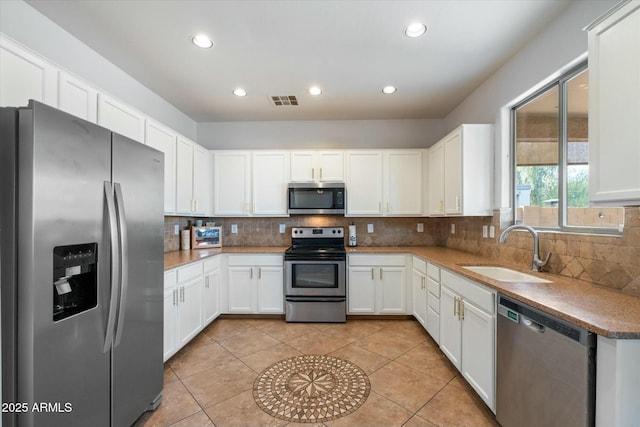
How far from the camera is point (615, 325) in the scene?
1021 mm

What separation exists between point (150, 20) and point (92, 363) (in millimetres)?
2217

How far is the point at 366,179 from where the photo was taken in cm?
368

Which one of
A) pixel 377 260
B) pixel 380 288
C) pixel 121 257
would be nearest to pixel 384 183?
pixel 377 260

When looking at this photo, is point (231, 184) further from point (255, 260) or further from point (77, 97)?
point (77, 97)

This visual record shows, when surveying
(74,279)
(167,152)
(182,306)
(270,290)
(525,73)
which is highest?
(525,73)

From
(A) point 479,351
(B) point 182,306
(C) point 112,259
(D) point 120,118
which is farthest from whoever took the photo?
(B) point 182,306

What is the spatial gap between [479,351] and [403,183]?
229 centimetres

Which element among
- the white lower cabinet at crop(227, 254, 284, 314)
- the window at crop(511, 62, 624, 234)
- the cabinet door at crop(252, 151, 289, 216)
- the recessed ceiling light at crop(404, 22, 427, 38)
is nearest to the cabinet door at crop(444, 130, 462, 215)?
the window at crop(511, 62, 624, 234)

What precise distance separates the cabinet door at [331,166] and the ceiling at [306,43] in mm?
725

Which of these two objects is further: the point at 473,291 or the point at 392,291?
the point at 392,291

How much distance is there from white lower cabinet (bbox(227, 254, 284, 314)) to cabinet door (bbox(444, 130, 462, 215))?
84.8 inches

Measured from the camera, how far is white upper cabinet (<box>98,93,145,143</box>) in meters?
1.93

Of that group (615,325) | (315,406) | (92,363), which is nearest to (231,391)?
(315,406)

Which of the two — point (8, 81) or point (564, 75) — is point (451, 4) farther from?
point (8, 81)
